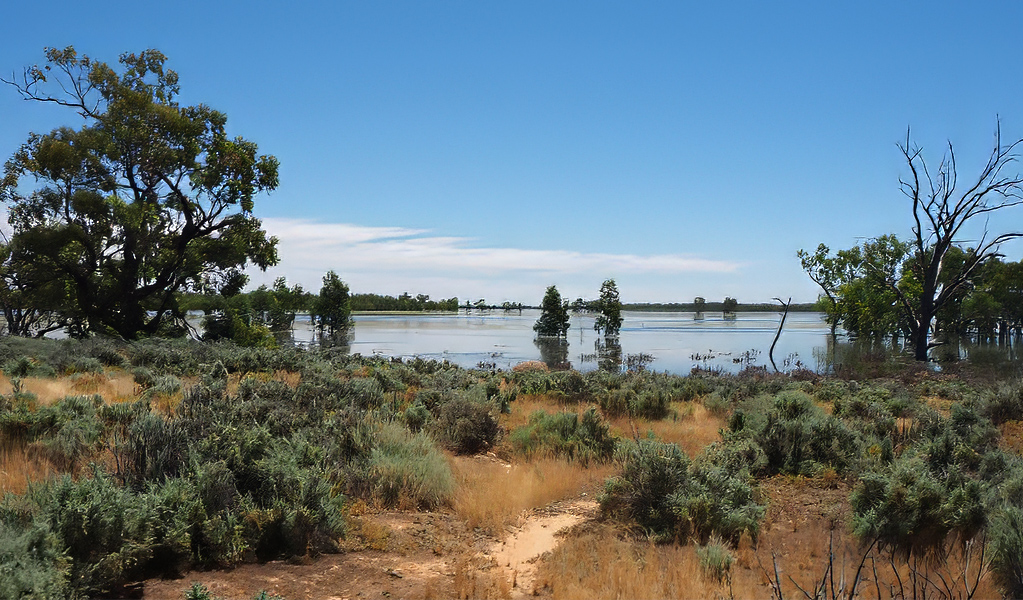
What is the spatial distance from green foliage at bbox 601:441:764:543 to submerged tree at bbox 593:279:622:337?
211 ft

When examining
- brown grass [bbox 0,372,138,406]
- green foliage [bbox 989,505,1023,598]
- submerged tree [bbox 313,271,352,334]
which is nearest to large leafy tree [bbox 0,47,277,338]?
brown grass [bbox 0,372,138,406]

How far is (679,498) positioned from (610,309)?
65.5m

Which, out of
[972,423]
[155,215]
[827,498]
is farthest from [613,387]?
[155,215]

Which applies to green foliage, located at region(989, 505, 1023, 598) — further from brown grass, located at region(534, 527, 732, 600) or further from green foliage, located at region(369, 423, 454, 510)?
green foliage, located at region(369, 423, 454, 510)

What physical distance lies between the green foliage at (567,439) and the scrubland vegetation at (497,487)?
0.14ft

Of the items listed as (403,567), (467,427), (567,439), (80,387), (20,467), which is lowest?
(403,567)

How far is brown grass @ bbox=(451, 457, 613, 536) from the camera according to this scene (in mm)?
6949

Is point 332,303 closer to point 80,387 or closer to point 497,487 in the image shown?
point 80,387

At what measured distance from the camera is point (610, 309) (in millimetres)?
71188

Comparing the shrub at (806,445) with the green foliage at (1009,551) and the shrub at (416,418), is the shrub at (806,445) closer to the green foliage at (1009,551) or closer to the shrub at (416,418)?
the green foliage at (1009,551)

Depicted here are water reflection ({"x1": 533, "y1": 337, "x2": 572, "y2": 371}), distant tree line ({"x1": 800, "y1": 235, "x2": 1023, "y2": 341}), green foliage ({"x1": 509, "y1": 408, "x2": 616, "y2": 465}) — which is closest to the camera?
green foliage ({"x1": 509, "y1": 408, "x2": 616, "y2": 465})

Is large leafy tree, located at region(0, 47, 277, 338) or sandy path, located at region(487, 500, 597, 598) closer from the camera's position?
sandy path, located at region(487, 500, 597, 598)

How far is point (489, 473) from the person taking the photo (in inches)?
349

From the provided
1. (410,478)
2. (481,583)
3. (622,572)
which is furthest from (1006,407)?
(481,583)
